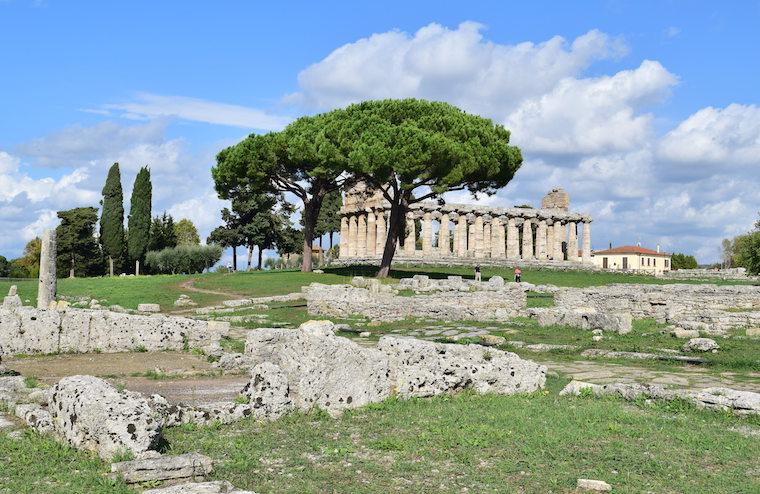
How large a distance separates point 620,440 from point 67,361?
39.0 feet

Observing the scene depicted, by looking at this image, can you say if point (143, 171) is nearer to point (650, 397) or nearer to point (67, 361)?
point (67, 361)

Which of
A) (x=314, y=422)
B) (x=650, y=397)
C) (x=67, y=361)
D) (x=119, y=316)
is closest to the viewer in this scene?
(x=314, y=422)

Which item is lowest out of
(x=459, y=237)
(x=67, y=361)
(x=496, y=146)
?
(x=67, y=361)

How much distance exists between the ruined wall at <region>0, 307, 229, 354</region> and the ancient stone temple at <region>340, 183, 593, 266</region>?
47365 millimetres

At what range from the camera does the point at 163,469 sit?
6.64 m

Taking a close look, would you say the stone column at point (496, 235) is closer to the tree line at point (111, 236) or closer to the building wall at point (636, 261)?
the tree line at point (111, 236)

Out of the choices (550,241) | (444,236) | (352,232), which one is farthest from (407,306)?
(550,241)

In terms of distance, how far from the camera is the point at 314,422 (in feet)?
30.0

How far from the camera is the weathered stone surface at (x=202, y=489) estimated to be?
6016mm

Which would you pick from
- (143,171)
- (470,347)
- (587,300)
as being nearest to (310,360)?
(470,347)

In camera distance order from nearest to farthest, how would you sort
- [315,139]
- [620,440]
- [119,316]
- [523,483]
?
[523,483] → [620,440] → [119,316] → [315,139]

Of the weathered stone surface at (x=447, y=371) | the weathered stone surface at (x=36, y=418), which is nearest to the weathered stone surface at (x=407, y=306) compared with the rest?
the weathered stone surface at (x=447, y=371)

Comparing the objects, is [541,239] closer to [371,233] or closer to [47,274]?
[371,233]

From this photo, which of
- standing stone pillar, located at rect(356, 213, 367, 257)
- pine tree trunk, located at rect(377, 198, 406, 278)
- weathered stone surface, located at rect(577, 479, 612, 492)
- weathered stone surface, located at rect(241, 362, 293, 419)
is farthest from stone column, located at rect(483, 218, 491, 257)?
weathered stone surface, located at rect(577, 479, 612, 492)
